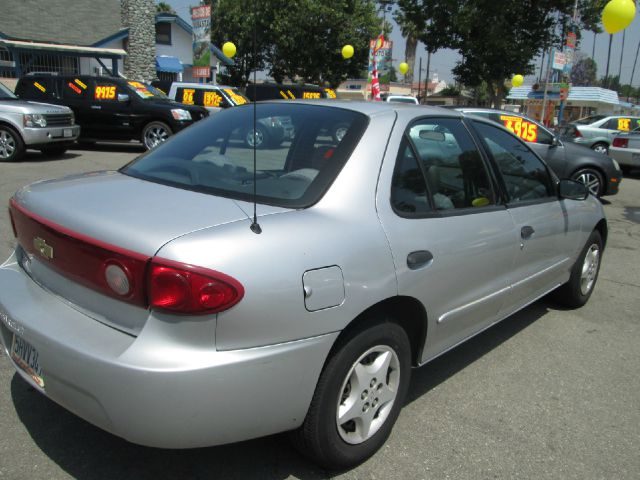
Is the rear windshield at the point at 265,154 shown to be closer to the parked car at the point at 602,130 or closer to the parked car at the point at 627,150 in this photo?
the parked car at the point at 627,150

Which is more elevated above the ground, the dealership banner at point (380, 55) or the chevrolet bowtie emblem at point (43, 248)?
the dealership banner at point (380, 55)

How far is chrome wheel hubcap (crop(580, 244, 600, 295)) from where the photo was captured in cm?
458

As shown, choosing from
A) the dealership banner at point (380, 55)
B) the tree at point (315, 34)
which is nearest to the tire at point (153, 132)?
the dealership banner at point (380, 55)

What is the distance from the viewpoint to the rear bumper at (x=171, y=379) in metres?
1.87

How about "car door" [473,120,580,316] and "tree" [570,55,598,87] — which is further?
"tree" [570,55,598,87]

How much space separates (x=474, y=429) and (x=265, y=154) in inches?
70.7

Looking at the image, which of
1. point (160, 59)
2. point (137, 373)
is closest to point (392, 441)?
point (137, 373)

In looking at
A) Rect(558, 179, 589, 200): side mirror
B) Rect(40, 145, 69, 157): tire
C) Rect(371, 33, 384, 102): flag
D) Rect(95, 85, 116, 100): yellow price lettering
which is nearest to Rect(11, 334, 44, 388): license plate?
Rect(558, 179, 589, 200): side mirror

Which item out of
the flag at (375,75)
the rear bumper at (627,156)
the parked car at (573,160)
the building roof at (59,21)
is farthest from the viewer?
the building roof at (59,21)

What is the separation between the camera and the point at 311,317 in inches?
81.9

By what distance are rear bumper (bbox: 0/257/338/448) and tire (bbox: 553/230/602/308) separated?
307 cm

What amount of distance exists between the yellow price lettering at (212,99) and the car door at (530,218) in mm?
13850

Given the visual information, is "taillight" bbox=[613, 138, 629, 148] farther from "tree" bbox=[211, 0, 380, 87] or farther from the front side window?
"tree" bbox=[211, 0, 380, 87]

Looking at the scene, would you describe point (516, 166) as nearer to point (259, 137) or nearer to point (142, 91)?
point (259, 137)
